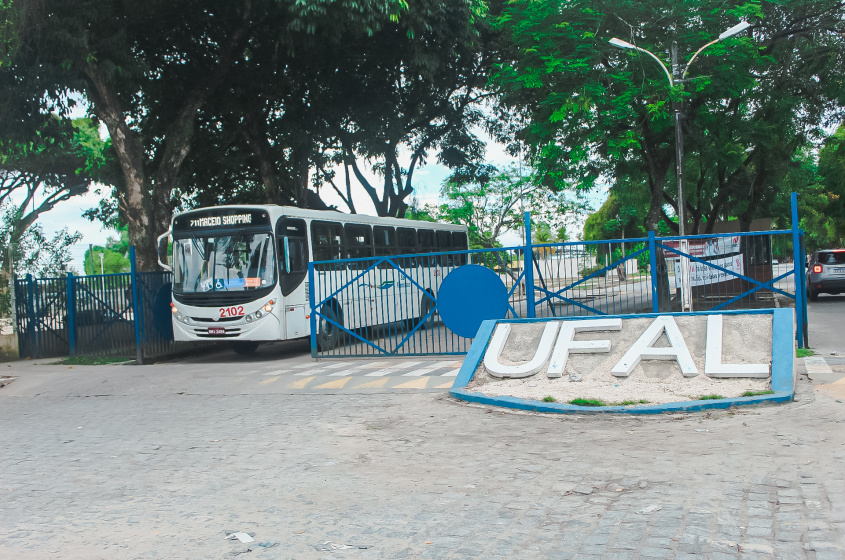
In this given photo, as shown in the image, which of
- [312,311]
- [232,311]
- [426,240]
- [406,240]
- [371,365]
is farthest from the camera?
[426,240]

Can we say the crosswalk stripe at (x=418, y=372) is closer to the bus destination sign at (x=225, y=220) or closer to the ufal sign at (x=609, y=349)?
the ufal sign at (x=609, y=349)

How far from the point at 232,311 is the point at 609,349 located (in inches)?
332

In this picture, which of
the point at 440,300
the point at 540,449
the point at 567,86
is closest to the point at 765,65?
the point at 567,86

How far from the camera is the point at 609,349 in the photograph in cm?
938

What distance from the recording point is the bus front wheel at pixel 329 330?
50.4ft

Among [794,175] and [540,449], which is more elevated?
[794,175]

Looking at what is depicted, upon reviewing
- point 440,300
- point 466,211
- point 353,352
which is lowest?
point 353,352

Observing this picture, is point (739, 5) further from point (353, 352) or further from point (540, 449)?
point (540, 449)

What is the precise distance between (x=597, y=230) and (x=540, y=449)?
234ft

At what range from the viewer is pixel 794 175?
34031 mm

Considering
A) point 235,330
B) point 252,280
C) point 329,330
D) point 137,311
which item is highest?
point 252,280

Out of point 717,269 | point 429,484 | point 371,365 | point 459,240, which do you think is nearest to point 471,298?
point 371,365

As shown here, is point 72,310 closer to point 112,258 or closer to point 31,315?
point 31,315

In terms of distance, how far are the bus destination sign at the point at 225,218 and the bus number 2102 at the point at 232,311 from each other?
5.57ft
